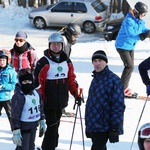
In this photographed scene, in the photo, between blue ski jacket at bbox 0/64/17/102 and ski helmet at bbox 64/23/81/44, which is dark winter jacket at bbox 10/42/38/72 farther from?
ski helmet at bbox 64/23/81/44

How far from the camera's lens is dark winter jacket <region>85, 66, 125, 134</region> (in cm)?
451

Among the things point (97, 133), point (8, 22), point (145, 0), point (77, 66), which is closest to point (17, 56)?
point (97, 133)

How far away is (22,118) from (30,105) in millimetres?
165

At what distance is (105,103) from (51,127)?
1223 millimetres

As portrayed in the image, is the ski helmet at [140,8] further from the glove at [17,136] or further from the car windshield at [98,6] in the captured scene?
the car windshield at [98,6]

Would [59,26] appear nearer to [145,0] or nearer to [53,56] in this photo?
[145,0]

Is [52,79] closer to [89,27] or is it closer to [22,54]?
[22,54]

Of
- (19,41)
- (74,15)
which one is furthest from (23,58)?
(74,15)

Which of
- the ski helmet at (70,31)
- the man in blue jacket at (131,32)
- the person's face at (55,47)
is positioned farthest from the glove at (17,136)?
the man in blue jacket at (131,32)

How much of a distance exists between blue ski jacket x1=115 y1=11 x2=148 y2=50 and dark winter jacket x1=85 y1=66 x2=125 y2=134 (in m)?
3.50

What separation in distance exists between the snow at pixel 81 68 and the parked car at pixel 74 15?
447mm

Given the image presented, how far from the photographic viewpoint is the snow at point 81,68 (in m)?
6.32

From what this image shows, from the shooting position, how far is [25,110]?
4777mm

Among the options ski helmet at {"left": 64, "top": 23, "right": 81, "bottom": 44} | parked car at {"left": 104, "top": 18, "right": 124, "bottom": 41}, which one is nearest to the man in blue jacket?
ski helmet at {"left": 64, "top": 23, "right": 81, "bottom": 44}
